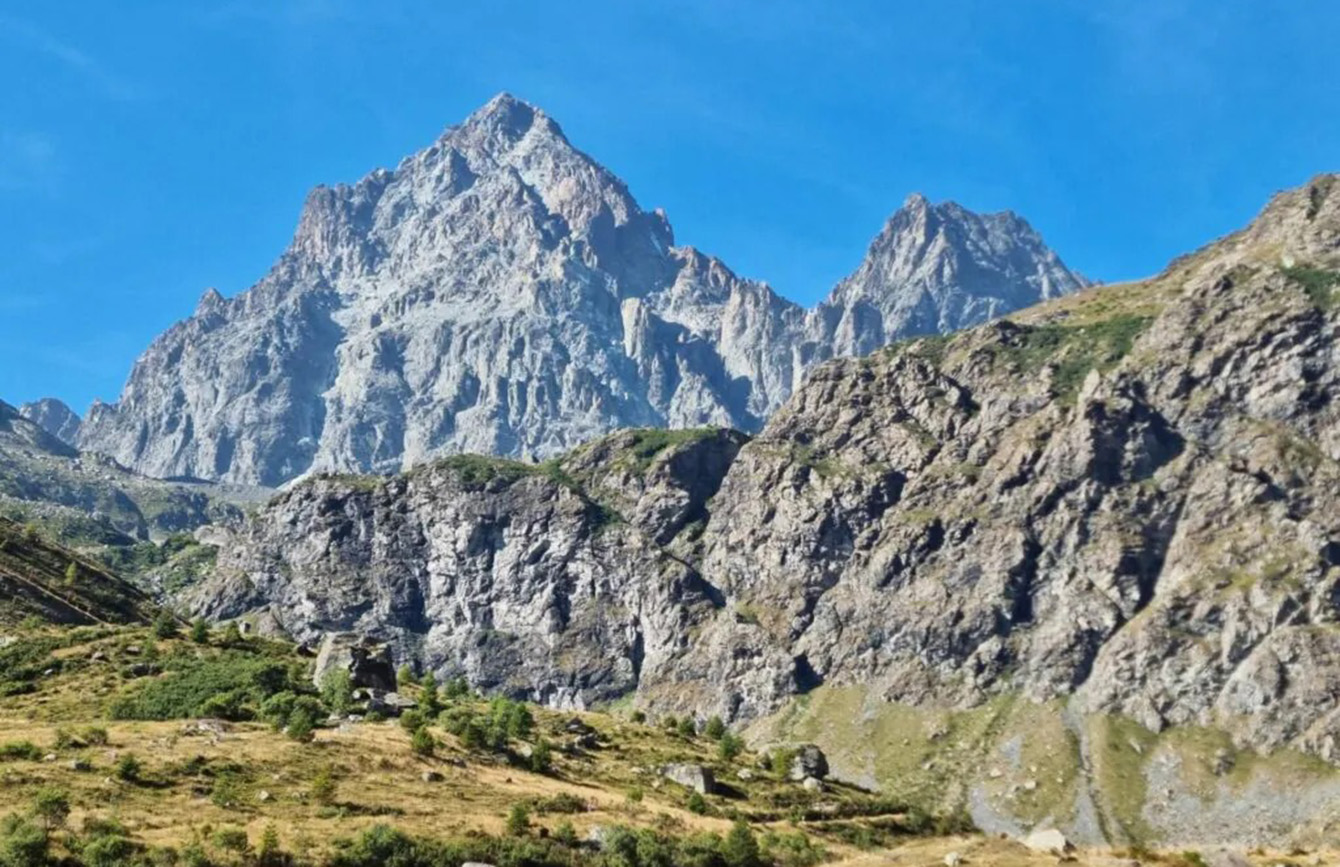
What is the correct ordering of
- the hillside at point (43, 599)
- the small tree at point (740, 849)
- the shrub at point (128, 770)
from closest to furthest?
the shrub at point (128, 770)
the small tree at point (740, 849)
the hillside at point (43, 599)

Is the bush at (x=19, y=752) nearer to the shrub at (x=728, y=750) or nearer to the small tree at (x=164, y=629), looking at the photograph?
the small tree at (x=164, y=629)

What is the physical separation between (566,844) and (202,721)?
38986mm

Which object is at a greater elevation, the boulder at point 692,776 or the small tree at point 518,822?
the boulder at point 692,776

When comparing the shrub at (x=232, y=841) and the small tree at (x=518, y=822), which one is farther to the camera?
the small tree at (x=518, y=822)

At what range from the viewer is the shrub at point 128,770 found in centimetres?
8412

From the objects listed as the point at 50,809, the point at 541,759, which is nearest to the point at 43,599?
the point at 541,759

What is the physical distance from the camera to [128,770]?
277ft

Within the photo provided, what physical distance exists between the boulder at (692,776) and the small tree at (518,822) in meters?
36.8

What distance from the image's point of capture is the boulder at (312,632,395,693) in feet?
470

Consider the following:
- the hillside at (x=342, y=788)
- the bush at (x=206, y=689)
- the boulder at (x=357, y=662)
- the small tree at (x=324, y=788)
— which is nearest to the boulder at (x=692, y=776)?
the hillside at (x=342, y=788)

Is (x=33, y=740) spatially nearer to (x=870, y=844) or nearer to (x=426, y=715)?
(x=426, y=715)

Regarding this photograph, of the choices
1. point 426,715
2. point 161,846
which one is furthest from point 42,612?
point 161,846

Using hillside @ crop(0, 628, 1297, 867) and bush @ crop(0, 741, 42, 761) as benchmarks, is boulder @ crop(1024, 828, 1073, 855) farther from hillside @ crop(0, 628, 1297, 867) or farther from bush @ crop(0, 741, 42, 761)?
bush @ crop(0, 741, 42, 761)

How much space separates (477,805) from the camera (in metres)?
93.5
